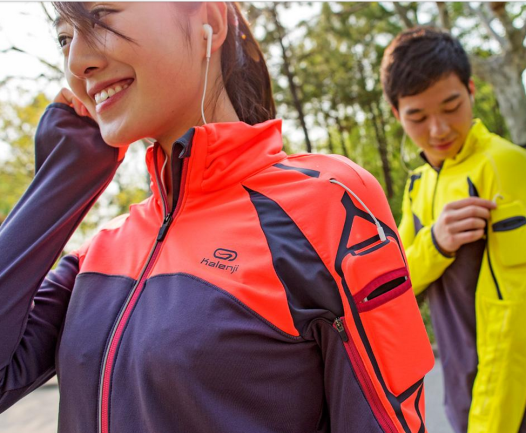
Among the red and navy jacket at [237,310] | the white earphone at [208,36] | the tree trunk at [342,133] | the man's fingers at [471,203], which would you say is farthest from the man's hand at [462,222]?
the tree trunk at [342,133]

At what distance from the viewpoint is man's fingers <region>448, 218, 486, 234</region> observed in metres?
1.88

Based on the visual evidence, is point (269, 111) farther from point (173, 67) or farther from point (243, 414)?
point (243, 414)

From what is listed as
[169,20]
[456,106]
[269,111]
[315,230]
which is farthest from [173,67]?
[456,106]

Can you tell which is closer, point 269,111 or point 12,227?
point 12,227

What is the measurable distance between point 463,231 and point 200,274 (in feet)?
4.04

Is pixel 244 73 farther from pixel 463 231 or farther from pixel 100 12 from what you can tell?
pixel 463 231

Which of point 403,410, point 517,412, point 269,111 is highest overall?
point 269,111

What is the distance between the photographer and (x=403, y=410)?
3.45ft

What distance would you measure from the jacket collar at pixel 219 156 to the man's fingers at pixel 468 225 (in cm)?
94

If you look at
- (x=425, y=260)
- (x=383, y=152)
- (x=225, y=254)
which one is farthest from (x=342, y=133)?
(x=225, y=254)

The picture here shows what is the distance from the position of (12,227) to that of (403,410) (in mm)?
1076

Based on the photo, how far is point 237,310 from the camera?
1077mm

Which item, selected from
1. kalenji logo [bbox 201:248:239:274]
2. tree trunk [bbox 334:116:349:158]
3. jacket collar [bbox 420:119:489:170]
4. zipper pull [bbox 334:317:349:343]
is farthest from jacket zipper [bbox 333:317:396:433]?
tree trunk [bbox 334:116:349:158]

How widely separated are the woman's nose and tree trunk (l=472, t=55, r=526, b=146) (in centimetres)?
543
